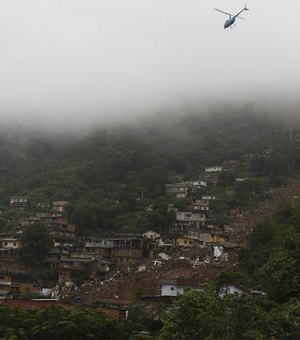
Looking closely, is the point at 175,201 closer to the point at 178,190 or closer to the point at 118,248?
the point at 178,190

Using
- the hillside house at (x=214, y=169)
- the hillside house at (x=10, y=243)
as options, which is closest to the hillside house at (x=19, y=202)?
the hillside house at (x=10, y=243)

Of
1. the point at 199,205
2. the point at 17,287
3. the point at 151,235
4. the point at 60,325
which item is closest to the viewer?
the point at 60,325

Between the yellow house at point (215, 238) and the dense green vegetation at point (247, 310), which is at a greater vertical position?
the yellow house at point (215, 238)

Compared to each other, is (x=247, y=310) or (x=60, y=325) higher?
(x=247, y=310)

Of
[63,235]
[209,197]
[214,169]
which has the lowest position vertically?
[63,235]

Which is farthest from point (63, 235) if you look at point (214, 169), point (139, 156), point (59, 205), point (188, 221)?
point (214, 169)

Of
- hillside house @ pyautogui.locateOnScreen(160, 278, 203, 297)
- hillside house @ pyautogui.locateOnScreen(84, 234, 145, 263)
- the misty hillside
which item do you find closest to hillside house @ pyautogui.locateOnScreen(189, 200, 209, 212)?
the misty hillside

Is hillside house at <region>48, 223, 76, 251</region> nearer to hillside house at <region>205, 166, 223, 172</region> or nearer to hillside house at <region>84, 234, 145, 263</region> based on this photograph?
hillside house at <region>84, 234, 145, 263</region>

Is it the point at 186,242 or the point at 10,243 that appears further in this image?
the point at 10,243

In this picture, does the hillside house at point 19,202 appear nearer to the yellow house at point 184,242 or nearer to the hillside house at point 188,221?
the hillside house at point 188,221
